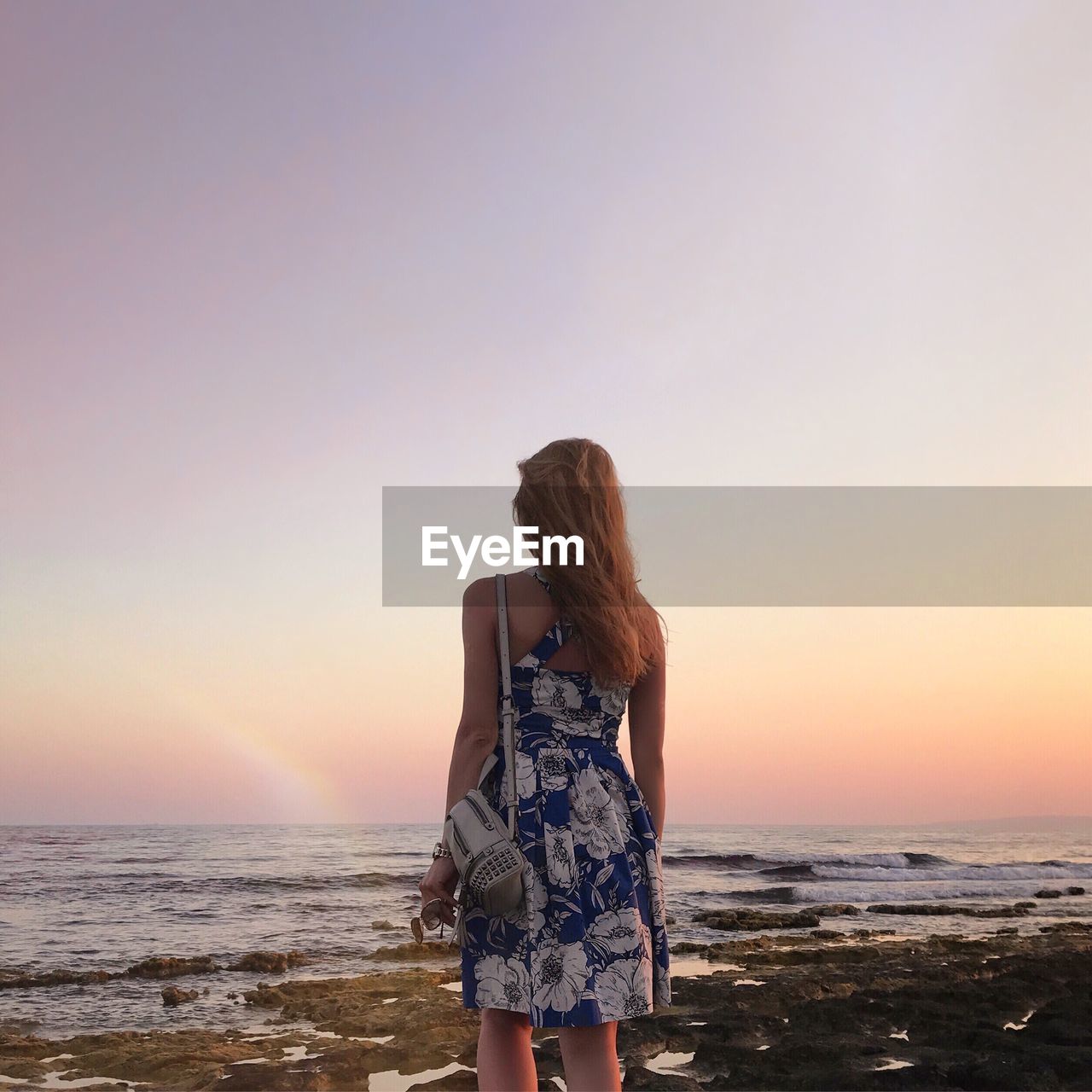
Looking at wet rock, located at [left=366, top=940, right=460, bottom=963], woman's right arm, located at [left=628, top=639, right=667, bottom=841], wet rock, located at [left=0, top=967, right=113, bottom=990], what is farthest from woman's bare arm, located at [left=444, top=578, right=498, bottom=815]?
wet rock, located at [left=0, top=967, right=113, bottom=990]

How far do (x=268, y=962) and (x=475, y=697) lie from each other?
8.58m

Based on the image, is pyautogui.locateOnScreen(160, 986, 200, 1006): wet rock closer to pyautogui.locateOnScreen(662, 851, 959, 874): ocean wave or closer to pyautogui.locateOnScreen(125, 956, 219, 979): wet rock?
pyautogui.locateOnScreen(125, 956, 219, 979): wet rock

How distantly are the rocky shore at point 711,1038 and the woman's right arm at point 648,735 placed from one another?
9.59 feet

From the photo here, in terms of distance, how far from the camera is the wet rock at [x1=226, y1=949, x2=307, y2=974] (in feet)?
31.4

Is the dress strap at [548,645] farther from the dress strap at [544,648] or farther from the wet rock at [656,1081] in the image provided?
the wet rock at [656,1081]

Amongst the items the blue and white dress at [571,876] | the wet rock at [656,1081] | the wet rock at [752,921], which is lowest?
the wet rock at [752,921]

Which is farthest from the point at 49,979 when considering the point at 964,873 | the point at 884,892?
the point at 964,873

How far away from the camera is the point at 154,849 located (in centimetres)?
2444

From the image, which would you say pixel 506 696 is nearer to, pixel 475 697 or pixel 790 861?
pixel 475 697

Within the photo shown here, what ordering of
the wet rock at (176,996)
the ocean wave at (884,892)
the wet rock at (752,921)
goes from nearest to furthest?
the wet rock at (176,996) < the wet rock at (752,921) < the ocean wave at (884,892)

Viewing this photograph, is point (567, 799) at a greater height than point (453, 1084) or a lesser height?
greater

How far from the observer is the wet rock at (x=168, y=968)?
937 centimetres

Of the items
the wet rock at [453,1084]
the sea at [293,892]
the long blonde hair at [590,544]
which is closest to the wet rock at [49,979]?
the sea at [293,892]

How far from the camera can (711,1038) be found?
18.6 feet
